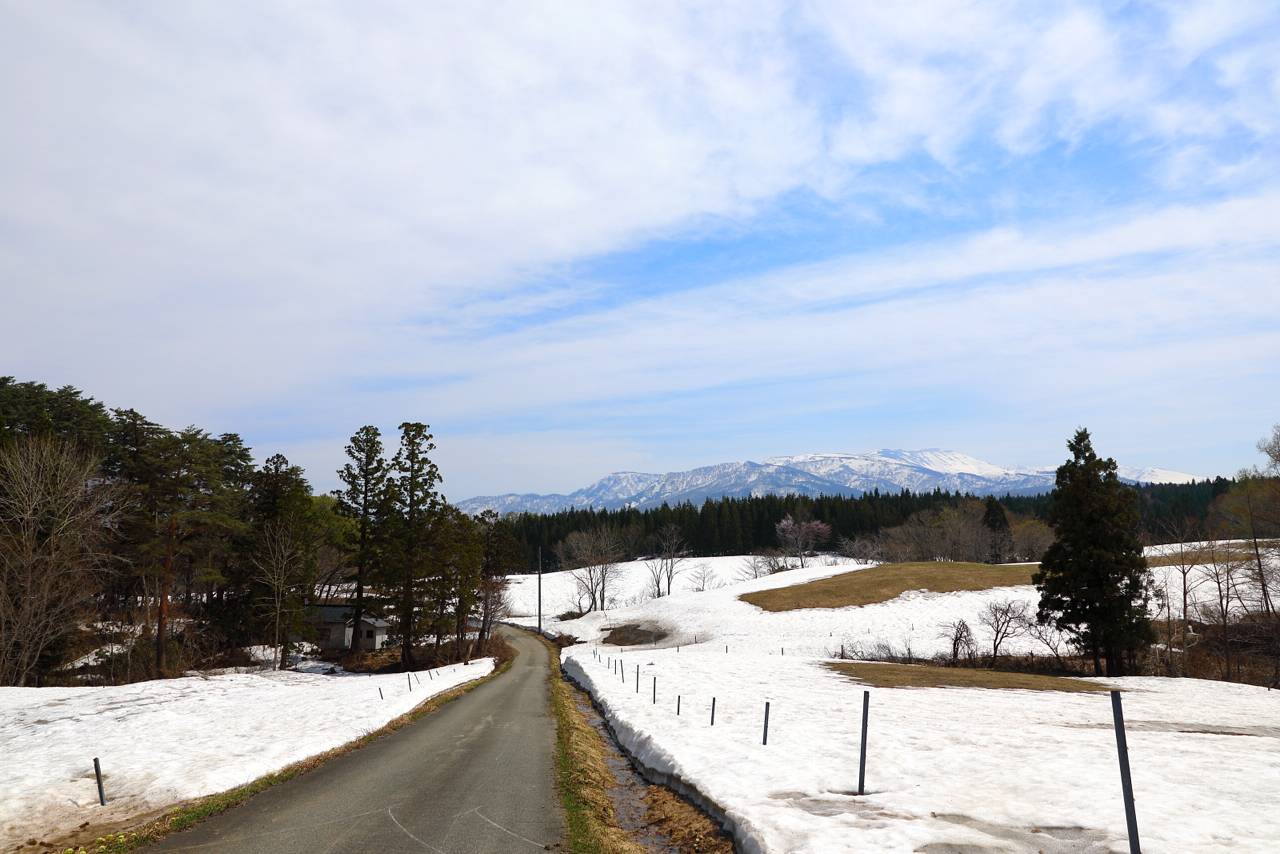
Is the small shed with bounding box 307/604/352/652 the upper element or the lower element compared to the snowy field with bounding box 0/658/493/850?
lower

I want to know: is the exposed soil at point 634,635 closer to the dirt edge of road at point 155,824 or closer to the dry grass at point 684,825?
the dirt edge of road at point 155,824

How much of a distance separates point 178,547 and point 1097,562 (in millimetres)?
56955

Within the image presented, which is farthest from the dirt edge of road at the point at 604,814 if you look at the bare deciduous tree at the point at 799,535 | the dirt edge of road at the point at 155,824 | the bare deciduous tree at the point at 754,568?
the bare deciduous tree at the point at 799,535

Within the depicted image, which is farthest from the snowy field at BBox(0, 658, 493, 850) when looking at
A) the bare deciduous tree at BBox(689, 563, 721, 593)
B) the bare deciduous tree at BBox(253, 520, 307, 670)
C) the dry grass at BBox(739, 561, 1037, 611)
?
the bare deciduous tree at BBox(689, 563, 721, 593)

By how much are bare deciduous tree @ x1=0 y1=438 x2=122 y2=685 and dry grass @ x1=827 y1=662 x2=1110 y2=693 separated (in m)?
44.3

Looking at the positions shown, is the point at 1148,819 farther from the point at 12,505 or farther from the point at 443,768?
the point at 12,505

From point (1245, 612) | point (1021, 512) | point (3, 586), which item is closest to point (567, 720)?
point (3, 586)

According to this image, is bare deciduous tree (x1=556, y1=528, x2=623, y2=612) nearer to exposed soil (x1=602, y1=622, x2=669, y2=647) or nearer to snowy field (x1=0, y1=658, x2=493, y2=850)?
exposed soil (x1=602, y1=622, x2=669, y2=647)

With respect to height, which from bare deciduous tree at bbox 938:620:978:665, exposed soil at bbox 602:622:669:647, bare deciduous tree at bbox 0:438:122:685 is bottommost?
exposed soil at bbox 602:622:669:647

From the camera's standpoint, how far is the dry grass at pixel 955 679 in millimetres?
35781

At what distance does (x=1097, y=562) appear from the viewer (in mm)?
41562

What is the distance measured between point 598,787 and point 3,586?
38.2 m

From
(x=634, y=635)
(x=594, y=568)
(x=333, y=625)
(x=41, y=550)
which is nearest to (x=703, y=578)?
(x=594, y=568)

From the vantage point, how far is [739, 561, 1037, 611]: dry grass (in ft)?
256
